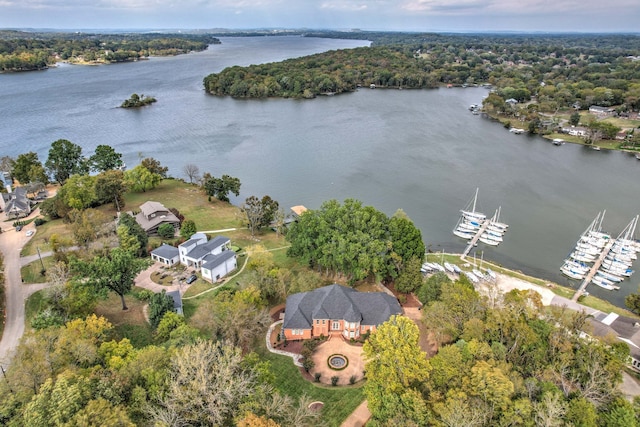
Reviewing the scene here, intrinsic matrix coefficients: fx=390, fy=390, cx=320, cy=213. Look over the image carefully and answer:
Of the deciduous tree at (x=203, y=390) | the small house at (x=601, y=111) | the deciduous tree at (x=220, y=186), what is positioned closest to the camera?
the deciduous tree at (x=203, y=390)

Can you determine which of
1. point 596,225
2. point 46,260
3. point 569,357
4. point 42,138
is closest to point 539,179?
point 596,225

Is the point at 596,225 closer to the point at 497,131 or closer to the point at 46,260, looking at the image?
the point at 497,131

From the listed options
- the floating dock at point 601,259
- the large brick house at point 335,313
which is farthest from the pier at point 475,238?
the large brick house at point 335,313

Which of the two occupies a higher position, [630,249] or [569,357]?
[569,357]

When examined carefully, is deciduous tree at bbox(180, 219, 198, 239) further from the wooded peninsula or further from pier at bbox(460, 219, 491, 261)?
the wooded peninsula

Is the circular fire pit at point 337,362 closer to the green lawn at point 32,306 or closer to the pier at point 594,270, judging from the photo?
the green lawn at point 32,306

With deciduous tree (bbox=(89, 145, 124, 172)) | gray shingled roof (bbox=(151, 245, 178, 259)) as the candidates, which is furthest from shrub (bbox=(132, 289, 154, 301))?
deciduous tree (bbox=(89, 145, 124, 172))

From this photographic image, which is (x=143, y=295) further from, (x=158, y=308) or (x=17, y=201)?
(x=17, y=201)
